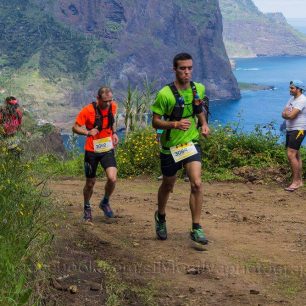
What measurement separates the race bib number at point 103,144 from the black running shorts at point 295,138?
4052 mm

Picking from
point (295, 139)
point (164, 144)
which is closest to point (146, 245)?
point (164, 144)

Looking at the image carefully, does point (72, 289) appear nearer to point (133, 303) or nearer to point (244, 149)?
point (133, 303)

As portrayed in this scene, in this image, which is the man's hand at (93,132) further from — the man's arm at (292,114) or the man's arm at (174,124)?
the man's arm at (292,114)

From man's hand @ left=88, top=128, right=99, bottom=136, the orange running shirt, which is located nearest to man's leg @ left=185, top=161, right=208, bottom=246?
man's hand @ left=88, top=128, right=99, bottom=136

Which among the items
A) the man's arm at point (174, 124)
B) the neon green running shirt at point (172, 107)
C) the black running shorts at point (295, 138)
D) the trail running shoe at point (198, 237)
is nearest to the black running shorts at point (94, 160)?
the neon green running shirt at point (172, 107)

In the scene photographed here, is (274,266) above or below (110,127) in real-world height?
below

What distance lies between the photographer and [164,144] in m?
6.48

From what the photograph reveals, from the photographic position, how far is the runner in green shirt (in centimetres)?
623

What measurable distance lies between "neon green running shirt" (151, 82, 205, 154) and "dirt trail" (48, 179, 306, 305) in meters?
1.17

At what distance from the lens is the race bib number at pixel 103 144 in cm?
776

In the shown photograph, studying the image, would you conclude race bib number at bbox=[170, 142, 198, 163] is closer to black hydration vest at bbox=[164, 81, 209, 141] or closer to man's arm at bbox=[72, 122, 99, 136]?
black hydration vest at bbox=[164, 81, 209, 141]

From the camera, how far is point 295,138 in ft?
A: 34.3

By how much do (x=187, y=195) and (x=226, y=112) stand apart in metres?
181

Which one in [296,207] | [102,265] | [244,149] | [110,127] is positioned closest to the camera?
[102,265]
